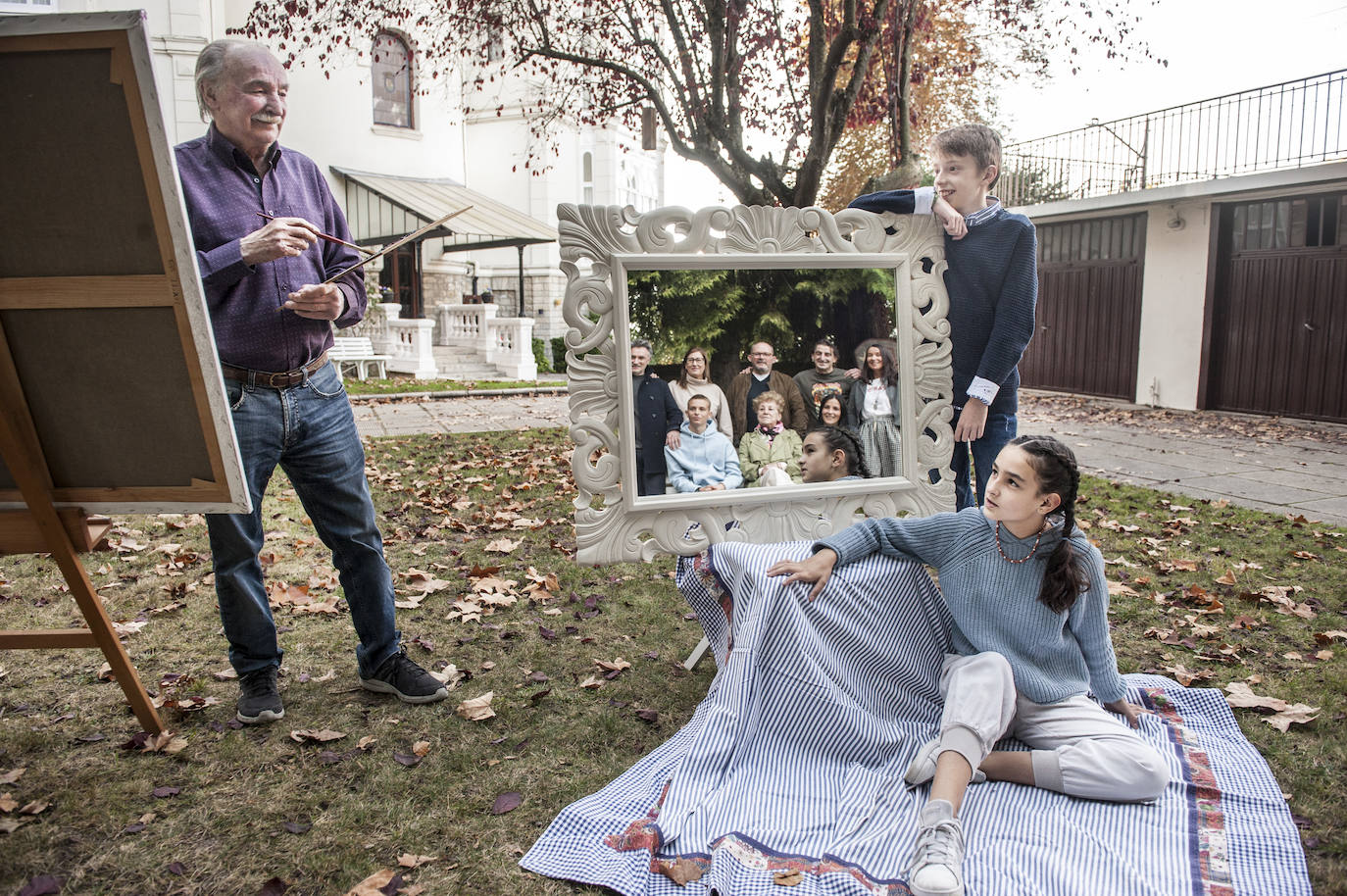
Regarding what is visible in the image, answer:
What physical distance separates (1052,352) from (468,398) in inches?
493

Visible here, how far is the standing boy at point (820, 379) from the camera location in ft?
11.5

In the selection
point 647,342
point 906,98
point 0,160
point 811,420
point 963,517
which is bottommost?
point 963,517

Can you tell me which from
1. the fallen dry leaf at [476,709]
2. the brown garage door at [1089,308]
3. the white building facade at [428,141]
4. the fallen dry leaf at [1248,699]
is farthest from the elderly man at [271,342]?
the brown garage door at [1089,308]

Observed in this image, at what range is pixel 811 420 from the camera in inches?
139

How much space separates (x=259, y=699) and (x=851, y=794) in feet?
7.52

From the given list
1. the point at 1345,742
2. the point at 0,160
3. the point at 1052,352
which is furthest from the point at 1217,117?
the point at 0,160

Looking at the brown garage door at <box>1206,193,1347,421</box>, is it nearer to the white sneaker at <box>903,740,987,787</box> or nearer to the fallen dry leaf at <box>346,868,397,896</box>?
the white sneaker at <box>903,740,987,787</box>

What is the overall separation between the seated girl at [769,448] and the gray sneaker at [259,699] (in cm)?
204

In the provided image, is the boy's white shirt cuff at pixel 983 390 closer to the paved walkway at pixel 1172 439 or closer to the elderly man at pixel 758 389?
the elderly man at pixel 758 389

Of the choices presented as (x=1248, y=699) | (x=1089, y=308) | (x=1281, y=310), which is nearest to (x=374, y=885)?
(x=1248, y=699)

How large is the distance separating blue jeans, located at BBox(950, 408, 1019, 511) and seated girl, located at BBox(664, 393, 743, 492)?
1022 mm

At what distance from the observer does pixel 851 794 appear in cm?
292

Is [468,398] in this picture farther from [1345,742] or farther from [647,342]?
[1345,742]

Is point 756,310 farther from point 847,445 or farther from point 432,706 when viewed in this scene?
point 432,706
